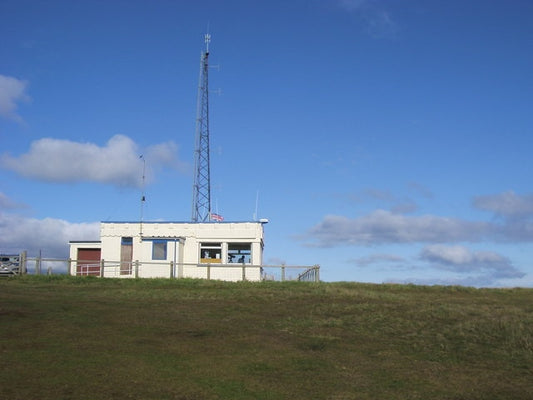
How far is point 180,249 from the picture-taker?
3741 centimetres

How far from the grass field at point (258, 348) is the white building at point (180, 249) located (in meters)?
10.9

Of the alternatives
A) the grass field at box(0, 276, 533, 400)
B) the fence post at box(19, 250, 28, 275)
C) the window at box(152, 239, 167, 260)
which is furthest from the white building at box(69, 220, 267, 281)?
the grass field at box(0, 276, 533, 400)

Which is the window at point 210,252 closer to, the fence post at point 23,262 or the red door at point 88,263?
the red door at point 88,263

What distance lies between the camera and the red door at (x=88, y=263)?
3801 centimetres

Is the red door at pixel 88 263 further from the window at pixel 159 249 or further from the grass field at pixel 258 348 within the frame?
the grass field at pixel 258 348

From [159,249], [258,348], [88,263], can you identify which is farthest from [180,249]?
[258,348]

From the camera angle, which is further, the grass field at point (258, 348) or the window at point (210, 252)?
the window at point (210, 252)

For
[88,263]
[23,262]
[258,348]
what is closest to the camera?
[258,348]

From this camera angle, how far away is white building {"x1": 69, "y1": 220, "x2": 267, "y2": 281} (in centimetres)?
3678

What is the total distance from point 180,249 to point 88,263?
7.26 meters

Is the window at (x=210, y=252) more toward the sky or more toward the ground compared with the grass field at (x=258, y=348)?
more toward the sky

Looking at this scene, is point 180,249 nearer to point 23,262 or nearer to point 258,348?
point 23,262

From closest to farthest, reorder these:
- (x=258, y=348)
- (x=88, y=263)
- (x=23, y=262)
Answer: (x=258, y=348), (x=23, y=262), (x=88, y=263)

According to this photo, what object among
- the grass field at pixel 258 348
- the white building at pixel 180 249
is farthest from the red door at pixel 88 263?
the grass field at pixel 258 348
